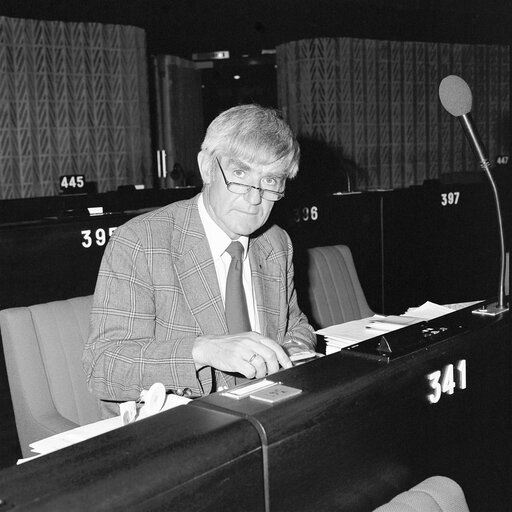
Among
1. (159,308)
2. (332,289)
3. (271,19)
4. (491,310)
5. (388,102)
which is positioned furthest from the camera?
(388,102)

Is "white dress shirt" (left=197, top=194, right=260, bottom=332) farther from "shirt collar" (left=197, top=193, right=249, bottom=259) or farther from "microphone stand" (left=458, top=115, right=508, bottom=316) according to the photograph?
"microphone stand" (left=458, top=115, right=508, bottom=316)

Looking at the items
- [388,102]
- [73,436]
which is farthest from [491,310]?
[388,102]

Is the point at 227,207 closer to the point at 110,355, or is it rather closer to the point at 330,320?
the point at 110,355

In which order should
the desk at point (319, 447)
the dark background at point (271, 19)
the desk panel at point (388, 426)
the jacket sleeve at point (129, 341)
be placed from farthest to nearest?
the dark background at point (271, 19)
the jacket sleeve at point (129, 341)
the desk panel at point (388, 426)
the desk at point (319, 447)

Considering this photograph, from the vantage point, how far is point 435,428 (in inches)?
47.6

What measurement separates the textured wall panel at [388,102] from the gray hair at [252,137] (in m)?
6.94

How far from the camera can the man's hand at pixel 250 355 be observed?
4.08 feet

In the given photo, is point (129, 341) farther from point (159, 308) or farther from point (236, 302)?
point (236, 302)

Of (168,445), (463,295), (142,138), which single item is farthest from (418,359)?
(142,138)

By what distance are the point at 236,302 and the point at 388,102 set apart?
25.5 feet

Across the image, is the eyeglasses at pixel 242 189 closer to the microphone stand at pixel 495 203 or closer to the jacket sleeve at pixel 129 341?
the jacket sleeve at pixel 129 341

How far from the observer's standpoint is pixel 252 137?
1585mm

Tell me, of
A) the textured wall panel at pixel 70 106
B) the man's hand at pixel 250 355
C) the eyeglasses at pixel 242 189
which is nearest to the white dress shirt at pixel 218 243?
the eyeglasses at pixel 242 189

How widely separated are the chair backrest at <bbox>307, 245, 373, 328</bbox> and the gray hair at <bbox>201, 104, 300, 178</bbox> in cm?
117
